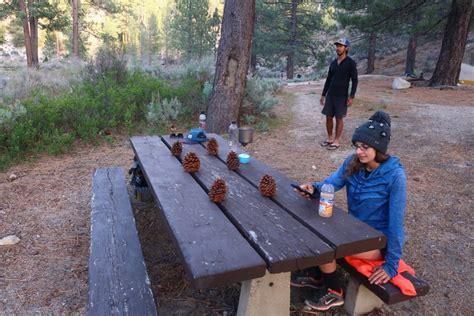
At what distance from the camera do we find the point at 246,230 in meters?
2.06

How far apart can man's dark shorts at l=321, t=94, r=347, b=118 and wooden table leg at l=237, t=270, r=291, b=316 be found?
4.33m

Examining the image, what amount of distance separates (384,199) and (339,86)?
3.87 m

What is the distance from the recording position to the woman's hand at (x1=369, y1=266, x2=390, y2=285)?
2187 millimetres

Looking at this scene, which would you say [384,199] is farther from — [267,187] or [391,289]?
[267,187]

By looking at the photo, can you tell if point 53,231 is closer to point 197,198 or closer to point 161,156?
point 161,156

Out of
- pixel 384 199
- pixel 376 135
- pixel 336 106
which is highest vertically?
pixel 376 135

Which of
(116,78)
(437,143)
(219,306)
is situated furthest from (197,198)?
(116,78)

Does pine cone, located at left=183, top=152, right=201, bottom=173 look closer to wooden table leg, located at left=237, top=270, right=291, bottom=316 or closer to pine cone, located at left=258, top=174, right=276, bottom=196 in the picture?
pine cone, located at left=258, top=174, right=276, bottom=196

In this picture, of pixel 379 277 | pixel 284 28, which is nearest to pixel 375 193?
pixel 379 277

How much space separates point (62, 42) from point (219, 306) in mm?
53992

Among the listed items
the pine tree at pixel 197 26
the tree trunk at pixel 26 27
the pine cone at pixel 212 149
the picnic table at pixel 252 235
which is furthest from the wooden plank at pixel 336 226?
the pine tree at pixel 197 26

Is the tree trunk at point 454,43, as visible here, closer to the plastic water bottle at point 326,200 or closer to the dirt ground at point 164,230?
the dirt ground at point 164,230

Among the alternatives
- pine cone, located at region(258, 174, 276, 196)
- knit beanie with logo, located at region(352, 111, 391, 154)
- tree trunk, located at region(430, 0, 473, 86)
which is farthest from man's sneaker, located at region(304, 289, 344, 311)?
tree trunk, located at region(430, 0, 473, 86)

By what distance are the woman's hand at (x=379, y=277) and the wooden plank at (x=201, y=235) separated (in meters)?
0.84
